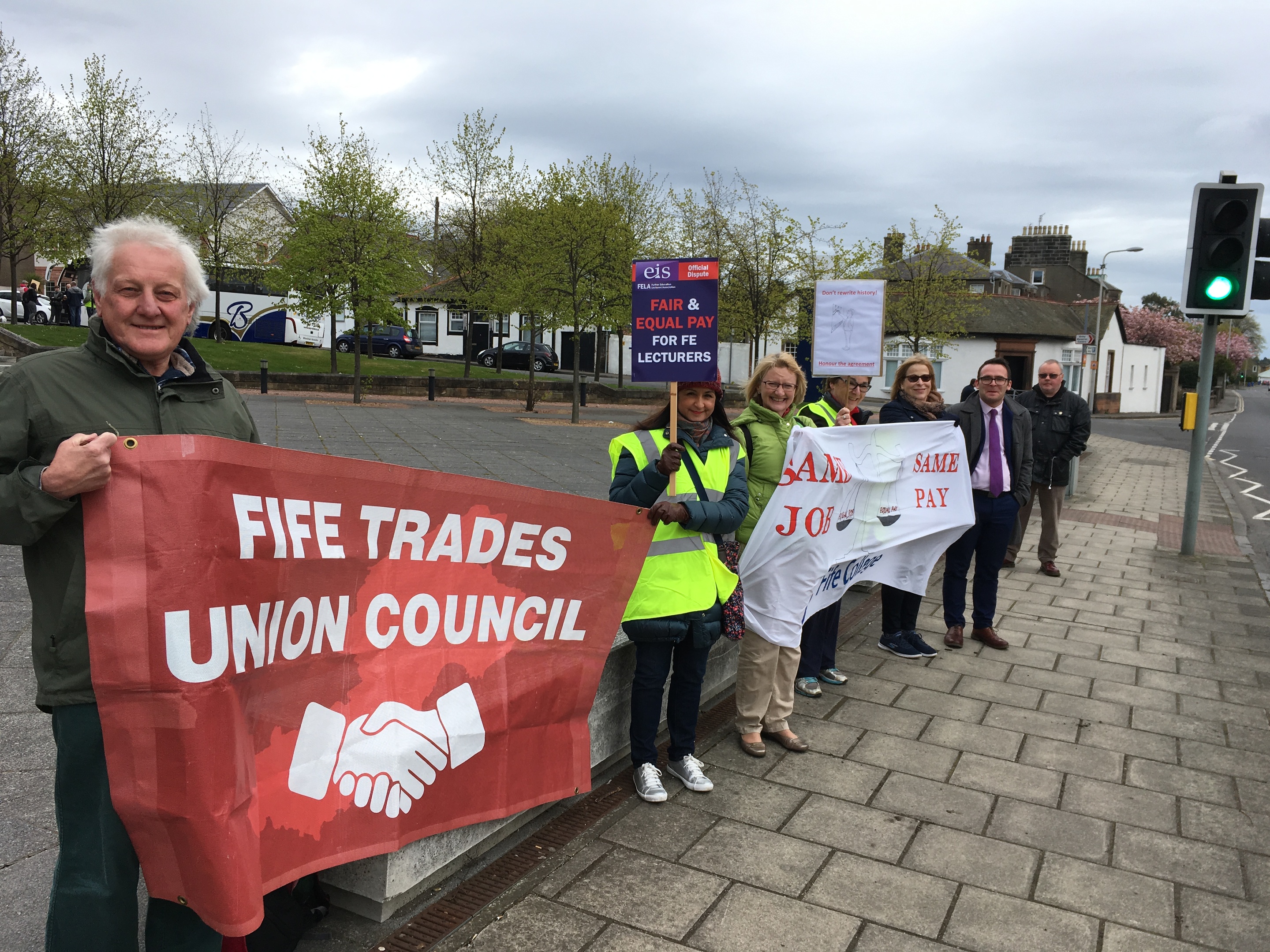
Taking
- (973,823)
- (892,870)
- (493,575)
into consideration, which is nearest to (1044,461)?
→ (973,823)

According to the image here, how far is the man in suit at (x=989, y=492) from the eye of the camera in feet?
21.8

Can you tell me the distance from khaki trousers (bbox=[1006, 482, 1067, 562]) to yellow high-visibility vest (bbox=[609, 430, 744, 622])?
6.00 m

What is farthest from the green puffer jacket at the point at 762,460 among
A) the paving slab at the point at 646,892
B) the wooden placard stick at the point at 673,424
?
the paving slab at the point at 646,892

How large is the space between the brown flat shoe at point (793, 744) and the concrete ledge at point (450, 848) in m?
0.80

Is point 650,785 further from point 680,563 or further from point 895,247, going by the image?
point 895,247

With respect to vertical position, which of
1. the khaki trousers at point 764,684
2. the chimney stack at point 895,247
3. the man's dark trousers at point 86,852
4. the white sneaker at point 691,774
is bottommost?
the white sneaker at point 691,774

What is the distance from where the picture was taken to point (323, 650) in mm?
2807

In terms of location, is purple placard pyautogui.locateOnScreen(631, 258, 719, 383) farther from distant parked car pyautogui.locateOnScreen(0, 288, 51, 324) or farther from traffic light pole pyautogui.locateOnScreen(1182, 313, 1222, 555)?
distant parked car pyautogui.locateOnScreen(0, 288, 51, 324)

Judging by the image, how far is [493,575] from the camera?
3.38 meters

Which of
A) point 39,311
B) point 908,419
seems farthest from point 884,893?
point 39,311

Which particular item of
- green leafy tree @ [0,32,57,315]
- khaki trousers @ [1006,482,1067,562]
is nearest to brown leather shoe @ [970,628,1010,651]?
khaki trousers @ [1006,482,1067,562]

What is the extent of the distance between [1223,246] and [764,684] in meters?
8.05

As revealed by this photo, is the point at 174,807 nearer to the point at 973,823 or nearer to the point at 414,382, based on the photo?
the point at 973,823

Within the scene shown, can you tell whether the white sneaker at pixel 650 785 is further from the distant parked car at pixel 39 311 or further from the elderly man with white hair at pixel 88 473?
the distant parked car at pixel 39 311
